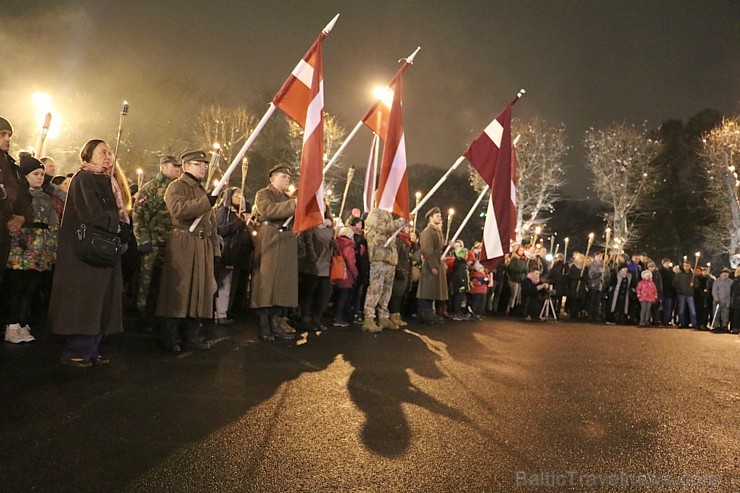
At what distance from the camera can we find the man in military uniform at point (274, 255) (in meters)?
6.48

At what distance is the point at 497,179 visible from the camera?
8344 mm

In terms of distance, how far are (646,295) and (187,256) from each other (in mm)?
14474

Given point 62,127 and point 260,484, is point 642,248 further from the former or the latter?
point 260,484

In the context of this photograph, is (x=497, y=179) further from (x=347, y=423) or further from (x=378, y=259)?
(x=347, y=423)

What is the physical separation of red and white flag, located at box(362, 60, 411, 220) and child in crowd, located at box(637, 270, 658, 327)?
36.9 ft

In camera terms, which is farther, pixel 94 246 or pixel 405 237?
pixel 405 237

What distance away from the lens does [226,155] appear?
3216 centimetres

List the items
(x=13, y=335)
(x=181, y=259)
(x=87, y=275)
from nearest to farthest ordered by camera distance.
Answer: (x=87, y=275), (x=181, y=259), (x=13, y=335)

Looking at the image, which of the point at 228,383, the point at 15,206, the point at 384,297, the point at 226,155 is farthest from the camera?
the point at 226,155

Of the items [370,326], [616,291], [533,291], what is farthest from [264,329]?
[616,291]

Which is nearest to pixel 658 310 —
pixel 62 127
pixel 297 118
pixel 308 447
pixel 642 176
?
pixel 297 118

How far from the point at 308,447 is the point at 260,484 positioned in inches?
22.6

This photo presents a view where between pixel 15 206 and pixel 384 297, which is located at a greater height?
pixel 15 206

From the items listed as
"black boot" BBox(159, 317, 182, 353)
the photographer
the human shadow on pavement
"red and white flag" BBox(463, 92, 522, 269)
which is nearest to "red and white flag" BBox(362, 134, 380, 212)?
"red and white flag" BBox(463, 92, 522, 269)
